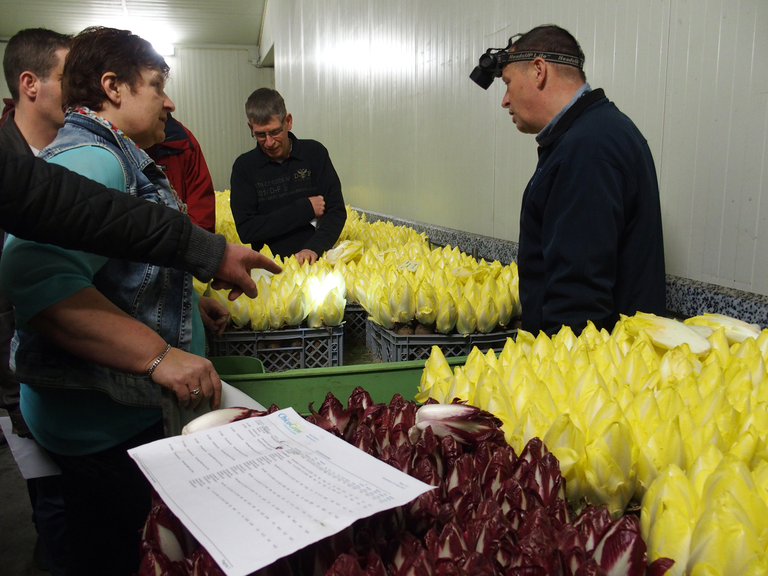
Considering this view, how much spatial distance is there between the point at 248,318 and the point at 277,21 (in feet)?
37.8

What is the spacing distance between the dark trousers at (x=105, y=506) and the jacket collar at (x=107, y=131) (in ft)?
2.07

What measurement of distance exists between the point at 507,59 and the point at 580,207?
2.19 feet

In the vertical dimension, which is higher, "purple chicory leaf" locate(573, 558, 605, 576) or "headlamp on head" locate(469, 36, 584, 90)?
"headlamp on head" locate(469, 36, 584, 90)

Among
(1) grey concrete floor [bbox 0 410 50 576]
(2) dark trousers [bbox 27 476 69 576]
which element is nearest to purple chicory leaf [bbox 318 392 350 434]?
(2) dark trousers [bbox 27 476 69 576]

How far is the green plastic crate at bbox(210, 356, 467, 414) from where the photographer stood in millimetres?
1356

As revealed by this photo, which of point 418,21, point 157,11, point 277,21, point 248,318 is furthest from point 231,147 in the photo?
point 248,318

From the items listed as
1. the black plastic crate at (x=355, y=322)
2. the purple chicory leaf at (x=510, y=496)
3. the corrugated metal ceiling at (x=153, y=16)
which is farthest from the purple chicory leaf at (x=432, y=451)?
the corrugated metal ceiling at (x=153, y=16)

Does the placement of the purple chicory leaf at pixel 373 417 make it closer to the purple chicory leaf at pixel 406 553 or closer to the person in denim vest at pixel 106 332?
the purple chicory leaf at pixel 406 553

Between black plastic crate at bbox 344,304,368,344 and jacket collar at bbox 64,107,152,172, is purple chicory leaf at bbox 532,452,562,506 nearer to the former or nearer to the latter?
jacket collar at bbox 64,107,152,172

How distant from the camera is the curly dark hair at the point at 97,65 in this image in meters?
1.30

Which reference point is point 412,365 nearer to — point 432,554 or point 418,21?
point 432,554

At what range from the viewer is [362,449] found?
861 millimetres

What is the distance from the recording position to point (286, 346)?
6.70ft

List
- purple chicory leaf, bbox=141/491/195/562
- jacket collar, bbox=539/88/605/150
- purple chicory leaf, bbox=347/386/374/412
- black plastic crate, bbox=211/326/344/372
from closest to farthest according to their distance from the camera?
1. purple chicory leaf, bbox=141/491/195/562
2. purple chicory leaf, bbox=347/386/374/412
3. jacket collar, bbox=539/88/605/150
4. black plastic crate, bbox=211/326/344/372
